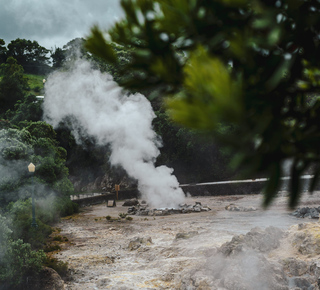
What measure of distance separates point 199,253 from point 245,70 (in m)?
10.0

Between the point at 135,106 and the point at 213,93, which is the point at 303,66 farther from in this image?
the point at 135,106

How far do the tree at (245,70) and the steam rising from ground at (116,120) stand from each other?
21.7 m

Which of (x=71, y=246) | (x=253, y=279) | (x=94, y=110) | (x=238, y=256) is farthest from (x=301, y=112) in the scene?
(x=94, y=110)

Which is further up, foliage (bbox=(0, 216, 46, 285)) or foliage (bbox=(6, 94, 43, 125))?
foliage (bbox=(6, 94, 43, 125))

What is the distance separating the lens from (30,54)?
6109 cm

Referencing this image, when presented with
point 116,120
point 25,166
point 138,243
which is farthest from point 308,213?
point 116,120

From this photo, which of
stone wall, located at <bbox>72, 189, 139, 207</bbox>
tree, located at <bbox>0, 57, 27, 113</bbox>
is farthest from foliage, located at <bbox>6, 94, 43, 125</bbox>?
stone wall, located at <bbox>72, 189, 139, 207</bbox>

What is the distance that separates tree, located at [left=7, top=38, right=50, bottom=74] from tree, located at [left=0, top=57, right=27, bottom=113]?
994 cm

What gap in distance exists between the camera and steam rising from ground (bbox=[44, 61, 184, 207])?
25547mm

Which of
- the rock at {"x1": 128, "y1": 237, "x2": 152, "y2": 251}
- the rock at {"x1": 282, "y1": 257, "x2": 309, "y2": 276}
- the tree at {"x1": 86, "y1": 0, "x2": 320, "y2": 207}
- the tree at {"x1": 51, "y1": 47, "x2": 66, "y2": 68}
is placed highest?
the tree at {"x1": 51, "y1": 47, "x2": 66, "y2": 68}

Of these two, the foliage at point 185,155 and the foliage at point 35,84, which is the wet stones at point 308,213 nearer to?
the foliage at point 185,155

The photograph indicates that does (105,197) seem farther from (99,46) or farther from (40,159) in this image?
(99,46)

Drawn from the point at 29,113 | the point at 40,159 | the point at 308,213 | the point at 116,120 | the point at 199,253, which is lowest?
the point at 308,213

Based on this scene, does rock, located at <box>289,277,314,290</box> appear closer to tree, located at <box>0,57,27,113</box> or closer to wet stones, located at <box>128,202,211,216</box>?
wet stones, located at <box>128,202,211,216</box>
